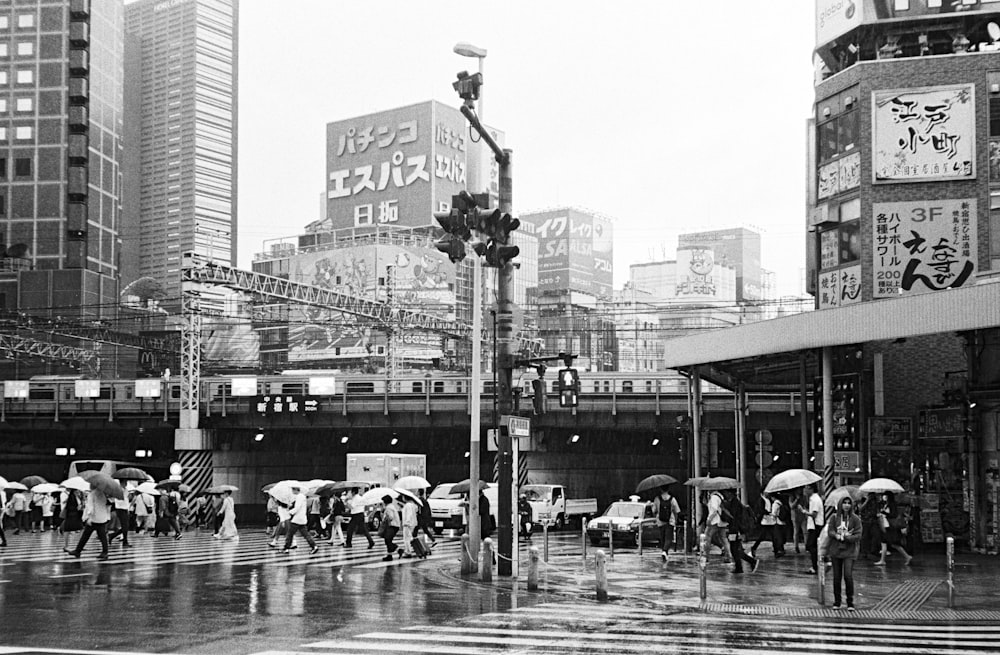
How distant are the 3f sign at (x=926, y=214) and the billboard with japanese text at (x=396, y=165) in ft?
390

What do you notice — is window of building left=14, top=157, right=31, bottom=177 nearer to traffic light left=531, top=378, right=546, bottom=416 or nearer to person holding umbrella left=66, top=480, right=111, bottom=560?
person holding umbrella left=66, top=480, right=111, bottom=560

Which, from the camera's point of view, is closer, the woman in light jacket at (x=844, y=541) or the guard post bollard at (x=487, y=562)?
the woman in light jacket at (x=844, y=541)

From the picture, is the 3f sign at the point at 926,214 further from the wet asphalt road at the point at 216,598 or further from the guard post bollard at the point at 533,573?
the guard post bollard at the point at 533,573

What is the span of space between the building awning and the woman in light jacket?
25.4 ft

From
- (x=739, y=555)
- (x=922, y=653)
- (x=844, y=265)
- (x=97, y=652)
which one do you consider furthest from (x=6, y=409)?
(x=922, y=653)

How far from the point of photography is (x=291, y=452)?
204 feet

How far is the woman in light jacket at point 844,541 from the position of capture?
54.9 ft

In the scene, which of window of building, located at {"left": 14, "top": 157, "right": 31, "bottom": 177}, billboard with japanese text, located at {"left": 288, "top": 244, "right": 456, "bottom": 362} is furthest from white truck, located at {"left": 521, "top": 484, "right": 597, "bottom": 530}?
billboard with japanese text, located at {"left": 288, "top": 244, "right": 456, "bottom": 362}

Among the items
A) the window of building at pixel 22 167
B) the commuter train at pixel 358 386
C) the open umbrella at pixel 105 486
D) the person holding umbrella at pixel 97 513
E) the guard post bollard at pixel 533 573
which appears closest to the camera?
the guard post bollard at pixel 533 573

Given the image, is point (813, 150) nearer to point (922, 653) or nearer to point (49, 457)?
point (922, 653)

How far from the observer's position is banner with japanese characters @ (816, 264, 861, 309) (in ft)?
112

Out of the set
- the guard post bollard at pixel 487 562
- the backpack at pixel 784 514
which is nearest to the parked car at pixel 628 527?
the backpack at pixel 784 514

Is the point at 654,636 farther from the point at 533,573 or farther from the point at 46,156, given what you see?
the point at 46,156

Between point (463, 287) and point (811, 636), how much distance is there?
13200cm
